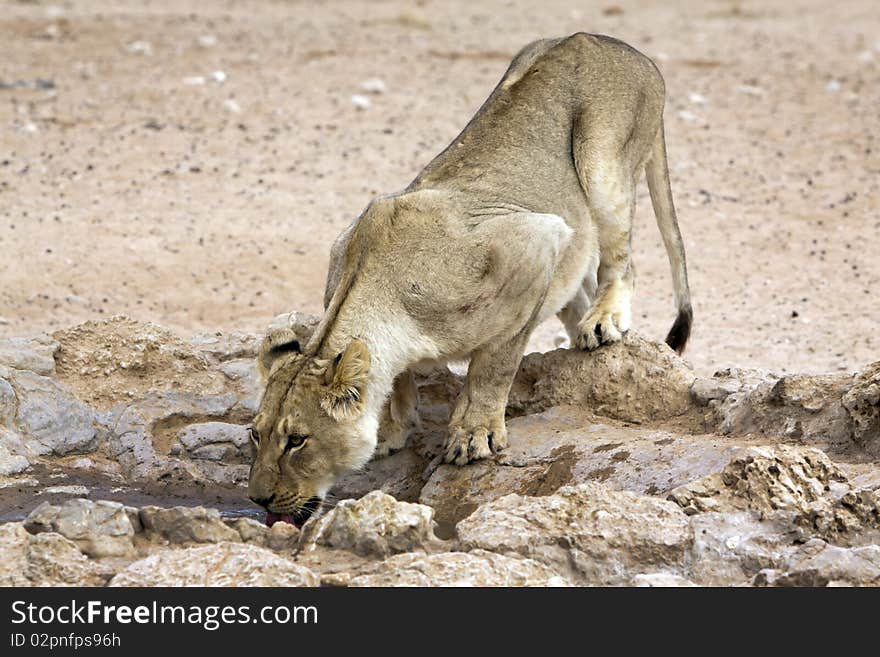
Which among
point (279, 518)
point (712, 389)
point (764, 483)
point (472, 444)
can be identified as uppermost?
point (764, 483)

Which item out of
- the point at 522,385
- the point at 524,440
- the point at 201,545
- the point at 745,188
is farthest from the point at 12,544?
the point at 745,188

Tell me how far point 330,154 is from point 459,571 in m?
8.68

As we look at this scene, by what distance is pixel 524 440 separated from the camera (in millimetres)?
6527

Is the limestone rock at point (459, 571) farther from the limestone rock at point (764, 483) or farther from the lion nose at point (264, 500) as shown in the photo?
the lion nose at point (264, 500)

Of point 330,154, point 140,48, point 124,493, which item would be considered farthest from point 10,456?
point 140,48

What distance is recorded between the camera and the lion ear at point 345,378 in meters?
5.78

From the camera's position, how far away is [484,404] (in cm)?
653

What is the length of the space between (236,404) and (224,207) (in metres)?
4.56

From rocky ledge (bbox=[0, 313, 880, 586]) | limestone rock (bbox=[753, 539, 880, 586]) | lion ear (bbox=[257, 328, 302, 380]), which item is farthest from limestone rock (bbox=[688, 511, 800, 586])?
lion ear (bbox=[257, 328, 302, 380])

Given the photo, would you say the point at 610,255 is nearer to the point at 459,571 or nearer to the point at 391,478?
the point at 391,478

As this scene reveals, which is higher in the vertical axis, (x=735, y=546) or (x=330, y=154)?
(x=735, y=546)

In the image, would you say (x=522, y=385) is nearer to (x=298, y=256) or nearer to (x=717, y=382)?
(x=717, y=382)

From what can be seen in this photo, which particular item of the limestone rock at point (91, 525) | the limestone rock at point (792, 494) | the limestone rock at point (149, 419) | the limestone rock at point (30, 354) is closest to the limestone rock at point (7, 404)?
the limestone rock at point (30, 354)

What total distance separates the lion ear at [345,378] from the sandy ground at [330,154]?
11.8 feet
